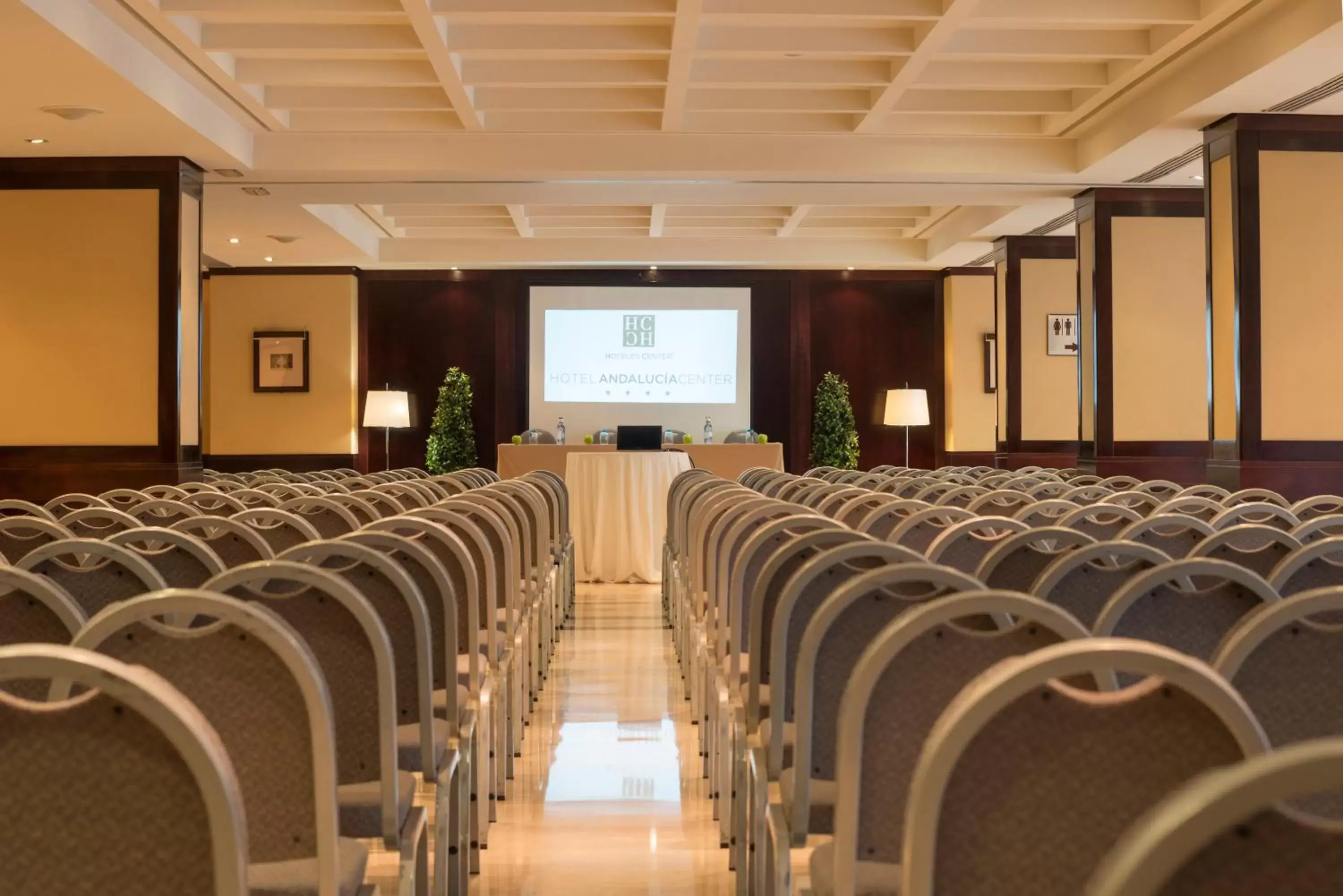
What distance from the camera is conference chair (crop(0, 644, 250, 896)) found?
1.29 meters

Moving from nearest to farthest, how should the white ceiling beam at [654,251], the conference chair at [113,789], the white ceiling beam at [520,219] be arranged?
the conference chair at [113,789] < the white ceiling beam at [520,219] < the white ceiling beam at [654,251]

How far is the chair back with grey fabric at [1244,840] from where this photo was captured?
818 mm

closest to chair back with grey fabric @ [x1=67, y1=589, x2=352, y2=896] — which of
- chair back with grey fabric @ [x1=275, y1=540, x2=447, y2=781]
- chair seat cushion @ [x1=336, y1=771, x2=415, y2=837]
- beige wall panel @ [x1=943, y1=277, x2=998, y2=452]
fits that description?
chair seat cushion @ [x1=336, y1=771, x2=415, y2=837]

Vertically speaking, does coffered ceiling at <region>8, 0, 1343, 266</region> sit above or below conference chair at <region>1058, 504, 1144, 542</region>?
above

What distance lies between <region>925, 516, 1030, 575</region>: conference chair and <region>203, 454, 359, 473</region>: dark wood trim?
14417mm

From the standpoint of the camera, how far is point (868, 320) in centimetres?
1852

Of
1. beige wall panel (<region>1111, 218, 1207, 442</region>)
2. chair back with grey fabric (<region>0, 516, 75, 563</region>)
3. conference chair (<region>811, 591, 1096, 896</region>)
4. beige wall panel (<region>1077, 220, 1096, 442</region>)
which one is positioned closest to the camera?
conference chair (<region>811, 591, 1096, 896</region>)

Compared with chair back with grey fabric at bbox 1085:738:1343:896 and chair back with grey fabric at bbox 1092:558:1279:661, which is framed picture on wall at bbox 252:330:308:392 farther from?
chair back with grey fabric at bbox 1085:738:1343:896

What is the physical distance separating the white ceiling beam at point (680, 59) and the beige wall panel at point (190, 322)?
11.9 feet

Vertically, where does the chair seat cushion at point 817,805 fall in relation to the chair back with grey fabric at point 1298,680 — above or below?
below

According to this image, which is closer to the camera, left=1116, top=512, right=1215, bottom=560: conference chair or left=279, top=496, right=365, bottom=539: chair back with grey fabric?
left=1116, top=512, right=1215, bottom=560: conference chair

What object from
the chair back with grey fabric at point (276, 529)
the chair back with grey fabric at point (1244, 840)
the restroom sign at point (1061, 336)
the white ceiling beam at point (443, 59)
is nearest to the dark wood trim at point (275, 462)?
the white ceiling beam at point (443, 59)

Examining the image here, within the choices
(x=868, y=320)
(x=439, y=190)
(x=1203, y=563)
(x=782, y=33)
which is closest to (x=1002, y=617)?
(x=1203, y=563)

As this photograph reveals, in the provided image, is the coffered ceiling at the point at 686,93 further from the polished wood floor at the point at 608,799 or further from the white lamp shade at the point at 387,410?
the polished wood floor at the point at 608,799
